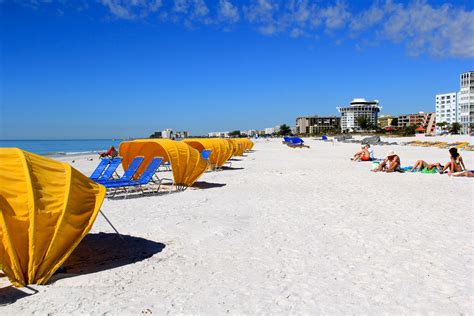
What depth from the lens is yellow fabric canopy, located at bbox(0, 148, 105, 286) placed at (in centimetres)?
392

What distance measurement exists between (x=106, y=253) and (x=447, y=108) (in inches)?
5958

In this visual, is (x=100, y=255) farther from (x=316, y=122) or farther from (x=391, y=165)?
(x=316, y=122)

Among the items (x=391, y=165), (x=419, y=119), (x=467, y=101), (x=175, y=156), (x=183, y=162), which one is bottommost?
(x=391, y=165)

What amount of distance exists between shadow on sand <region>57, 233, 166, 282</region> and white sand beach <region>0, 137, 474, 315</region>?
15mm

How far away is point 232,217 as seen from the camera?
7.38 m

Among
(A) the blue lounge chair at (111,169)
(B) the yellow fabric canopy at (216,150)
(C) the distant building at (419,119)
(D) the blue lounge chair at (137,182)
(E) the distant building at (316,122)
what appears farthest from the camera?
(E) the distant building at (316,122)

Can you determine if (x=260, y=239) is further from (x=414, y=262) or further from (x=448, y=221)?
(x=448, y=221)

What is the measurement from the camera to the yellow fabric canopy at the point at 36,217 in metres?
3.92

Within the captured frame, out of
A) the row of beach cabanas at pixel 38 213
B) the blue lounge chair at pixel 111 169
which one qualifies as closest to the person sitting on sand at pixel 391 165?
the blue lounge chair at pixel 111 169

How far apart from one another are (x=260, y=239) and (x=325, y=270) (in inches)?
58.1

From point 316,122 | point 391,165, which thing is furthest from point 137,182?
point 316,122

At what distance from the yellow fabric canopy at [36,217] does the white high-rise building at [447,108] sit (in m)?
144

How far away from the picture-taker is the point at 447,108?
137375 mm

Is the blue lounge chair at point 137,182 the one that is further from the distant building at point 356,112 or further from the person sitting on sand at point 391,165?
the distant building at point 356,112
